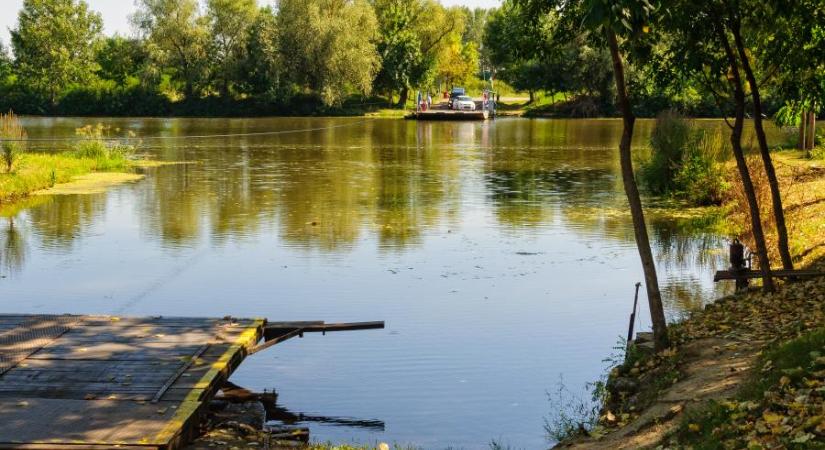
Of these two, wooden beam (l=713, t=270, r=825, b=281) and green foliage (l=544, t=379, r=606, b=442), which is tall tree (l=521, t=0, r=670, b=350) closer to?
green foliage (l=544, t=379, r=606, b=442)

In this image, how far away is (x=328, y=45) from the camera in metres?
82.1

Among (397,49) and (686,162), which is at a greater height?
(397,49)

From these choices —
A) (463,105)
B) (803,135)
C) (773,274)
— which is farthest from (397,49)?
(773,274)

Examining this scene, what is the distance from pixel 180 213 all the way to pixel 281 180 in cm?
802

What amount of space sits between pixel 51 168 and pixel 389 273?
19.5 metres

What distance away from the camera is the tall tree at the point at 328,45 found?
81625 mm

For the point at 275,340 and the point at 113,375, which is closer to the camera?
the point at 113,375

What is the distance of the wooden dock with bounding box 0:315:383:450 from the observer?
30.6 feet

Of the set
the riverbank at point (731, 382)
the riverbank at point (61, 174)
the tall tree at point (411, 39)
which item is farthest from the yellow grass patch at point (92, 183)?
the tall tree at point (411, 39)

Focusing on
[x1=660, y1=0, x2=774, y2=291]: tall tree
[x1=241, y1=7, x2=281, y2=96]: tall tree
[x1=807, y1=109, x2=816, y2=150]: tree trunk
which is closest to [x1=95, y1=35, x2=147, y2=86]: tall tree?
[x1=241, y1=7, x2=281, y2=96]: tall tree

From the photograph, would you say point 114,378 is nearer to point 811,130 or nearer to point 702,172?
point 702,172

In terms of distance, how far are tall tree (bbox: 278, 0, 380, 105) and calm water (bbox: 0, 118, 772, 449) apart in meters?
43.8

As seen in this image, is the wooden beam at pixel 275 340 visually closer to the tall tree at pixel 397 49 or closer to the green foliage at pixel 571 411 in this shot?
the green foliage at pixel 571 411

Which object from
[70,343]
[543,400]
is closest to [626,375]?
[543,400]
